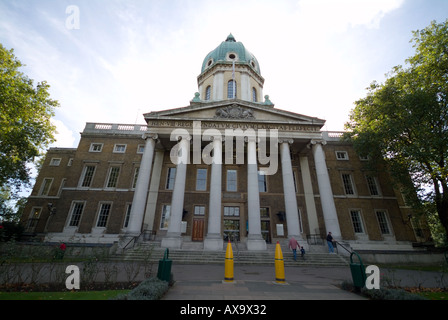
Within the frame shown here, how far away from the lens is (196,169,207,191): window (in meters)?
22.6

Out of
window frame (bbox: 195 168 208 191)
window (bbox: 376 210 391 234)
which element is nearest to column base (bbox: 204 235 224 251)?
window frame (bbox: 195 168 208 191)

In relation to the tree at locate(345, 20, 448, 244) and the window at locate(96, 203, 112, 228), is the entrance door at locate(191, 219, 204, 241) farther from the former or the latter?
the tree at locate(345, 20, 448, 244)

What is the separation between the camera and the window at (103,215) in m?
21.4

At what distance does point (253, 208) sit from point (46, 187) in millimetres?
26262

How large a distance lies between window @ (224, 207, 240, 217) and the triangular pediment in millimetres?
9395

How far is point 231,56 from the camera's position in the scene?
29922 mm

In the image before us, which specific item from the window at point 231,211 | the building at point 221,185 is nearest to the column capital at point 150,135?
the building at point 221,185

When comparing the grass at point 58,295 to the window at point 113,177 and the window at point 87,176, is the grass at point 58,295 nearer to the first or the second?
the window at point 113,177

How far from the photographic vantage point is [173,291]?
5883 millimetres

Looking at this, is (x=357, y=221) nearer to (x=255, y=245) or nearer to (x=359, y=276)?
(x=255, y=245)

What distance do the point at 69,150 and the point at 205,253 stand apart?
25205mm

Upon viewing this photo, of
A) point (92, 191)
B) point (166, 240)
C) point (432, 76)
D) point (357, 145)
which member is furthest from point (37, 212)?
point (432, 76)

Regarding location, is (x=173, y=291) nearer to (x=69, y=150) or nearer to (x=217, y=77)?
(x=217, y=77)

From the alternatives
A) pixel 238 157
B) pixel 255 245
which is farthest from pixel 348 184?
pixel 255 245
